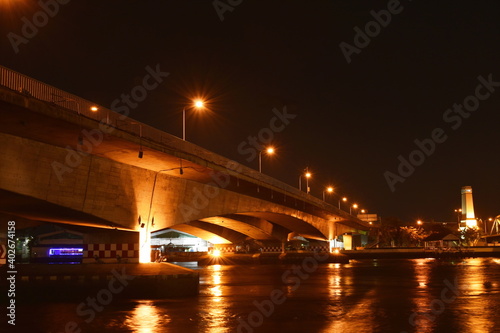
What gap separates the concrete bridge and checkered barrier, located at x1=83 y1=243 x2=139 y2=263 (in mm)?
288

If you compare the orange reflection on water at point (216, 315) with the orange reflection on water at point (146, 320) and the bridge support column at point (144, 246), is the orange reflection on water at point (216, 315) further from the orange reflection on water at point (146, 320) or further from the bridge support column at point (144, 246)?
the bridge support column at point (144, 246)

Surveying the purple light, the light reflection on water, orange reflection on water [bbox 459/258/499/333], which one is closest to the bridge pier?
the light reflection on water

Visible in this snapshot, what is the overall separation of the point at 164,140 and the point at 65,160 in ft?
20.4

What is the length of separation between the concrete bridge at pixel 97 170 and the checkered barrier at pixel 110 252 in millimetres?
288

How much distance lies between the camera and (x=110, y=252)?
23547 mm

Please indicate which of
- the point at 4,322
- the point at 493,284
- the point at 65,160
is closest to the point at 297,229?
the point at 493,284

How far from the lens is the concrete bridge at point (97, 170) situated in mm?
17266

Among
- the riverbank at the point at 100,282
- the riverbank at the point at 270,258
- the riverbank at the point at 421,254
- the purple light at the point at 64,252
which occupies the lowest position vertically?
the riverbank at the point at 421,254

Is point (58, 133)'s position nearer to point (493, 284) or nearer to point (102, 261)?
point (102, 261)

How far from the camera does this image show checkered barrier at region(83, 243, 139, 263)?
23.4 meters

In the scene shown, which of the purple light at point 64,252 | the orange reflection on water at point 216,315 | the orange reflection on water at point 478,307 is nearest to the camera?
the orange reflection on water at point 478,307

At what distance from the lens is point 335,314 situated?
15.4m

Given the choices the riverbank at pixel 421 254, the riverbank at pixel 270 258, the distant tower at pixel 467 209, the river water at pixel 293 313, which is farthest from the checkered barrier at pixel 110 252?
the distant tower at pixel 467 209

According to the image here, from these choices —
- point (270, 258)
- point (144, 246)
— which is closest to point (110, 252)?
point (144, 246)
